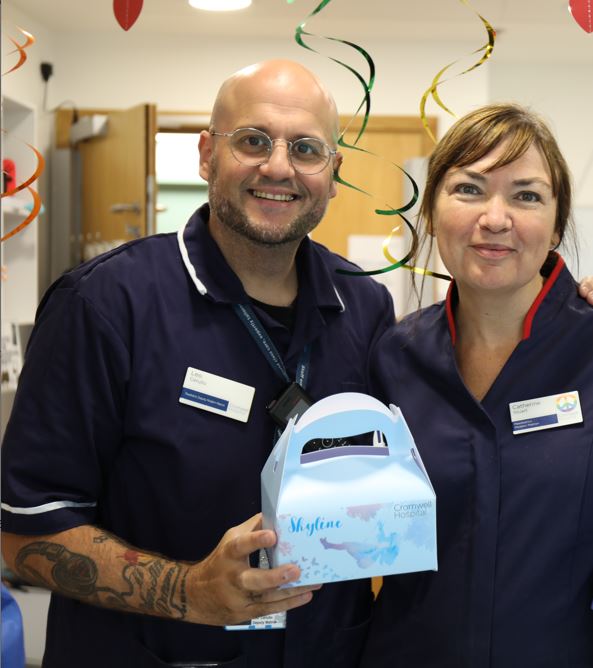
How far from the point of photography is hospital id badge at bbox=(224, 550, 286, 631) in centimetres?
135

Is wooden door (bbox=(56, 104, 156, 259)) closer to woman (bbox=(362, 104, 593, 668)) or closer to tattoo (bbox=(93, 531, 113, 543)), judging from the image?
woman (bbox=(362, 104, 593, 668))

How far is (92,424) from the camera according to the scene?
4.42ft

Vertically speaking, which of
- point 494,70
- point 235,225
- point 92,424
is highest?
point 494,70

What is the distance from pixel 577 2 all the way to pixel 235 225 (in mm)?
663

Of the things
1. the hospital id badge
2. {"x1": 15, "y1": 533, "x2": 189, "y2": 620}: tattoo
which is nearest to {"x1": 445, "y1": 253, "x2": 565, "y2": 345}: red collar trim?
the hospital id badge

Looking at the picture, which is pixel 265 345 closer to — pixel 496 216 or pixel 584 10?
pixel 496 216

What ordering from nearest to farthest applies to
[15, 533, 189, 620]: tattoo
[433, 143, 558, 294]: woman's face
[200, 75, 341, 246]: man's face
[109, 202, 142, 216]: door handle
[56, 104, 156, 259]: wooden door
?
[15, 533, 189, 620]: tattoo, [433, 143, 558, 294]: woman's face, [200, 75, 341, 246]: man's face, [56, 104, 156, 259]: wooden door, [109, 202, 142, 216]: door handle

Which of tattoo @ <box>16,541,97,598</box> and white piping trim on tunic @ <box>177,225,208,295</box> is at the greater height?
white piping trim on tunic @ <box>177,225,208,295</box>

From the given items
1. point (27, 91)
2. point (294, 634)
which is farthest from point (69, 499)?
point (27, 91)

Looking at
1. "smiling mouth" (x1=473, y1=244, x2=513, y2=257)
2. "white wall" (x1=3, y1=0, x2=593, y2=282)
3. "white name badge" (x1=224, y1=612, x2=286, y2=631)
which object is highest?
"white wall" (x1=3, y1=0, x2=593, y2=282)

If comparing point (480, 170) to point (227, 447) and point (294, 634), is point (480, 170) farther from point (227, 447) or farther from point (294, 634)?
point (294, 634)

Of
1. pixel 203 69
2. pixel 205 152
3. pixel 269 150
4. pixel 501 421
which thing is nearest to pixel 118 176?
pixel 203 69

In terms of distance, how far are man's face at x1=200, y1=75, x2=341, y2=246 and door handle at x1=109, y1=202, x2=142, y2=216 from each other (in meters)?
2.45

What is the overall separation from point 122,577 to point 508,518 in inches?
23.6
